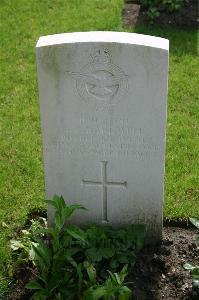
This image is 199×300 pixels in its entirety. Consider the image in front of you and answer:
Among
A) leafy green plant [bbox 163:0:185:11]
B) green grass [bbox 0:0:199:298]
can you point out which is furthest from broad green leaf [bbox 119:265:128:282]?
leafy green plant [bbox 163:0:185:11]

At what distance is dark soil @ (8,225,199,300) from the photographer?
3.90m

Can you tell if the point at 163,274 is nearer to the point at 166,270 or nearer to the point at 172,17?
the point at 166,270

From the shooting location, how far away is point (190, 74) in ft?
21.7

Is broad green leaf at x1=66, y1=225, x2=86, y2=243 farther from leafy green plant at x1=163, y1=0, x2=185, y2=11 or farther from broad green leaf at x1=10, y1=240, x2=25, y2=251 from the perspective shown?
leafy green plant at x1=163, y1=0, x2=185, y2=11

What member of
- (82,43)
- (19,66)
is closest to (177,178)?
(82,43)

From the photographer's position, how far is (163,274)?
A: 406 cm

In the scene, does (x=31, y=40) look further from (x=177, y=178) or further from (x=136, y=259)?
(x=136, y=259)

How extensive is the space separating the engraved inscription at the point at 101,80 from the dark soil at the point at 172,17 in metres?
4.24

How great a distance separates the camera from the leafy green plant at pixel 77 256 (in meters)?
3.71

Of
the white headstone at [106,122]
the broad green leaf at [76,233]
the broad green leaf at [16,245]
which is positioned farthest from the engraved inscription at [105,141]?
the broad green leaf at [16,245]

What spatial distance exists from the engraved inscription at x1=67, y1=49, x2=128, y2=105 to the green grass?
1.35m

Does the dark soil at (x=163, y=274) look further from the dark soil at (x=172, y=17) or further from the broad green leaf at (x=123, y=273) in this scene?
the dark soil at (x=172, y=17)

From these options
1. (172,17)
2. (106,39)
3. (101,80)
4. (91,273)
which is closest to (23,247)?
(91,273)

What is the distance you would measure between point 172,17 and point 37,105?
8.68 feet
